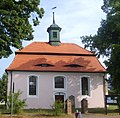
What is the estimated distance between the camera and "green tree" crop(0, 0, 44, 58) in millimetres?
21188

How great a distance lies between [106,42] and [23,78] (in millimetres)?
10592

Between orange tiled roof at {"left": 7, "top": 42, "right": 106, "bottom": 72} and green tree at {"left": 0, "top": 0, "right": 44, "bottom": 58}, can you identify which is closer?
green tree at {"left": 0, "top": 0, "right": 44, "bottom": 58}

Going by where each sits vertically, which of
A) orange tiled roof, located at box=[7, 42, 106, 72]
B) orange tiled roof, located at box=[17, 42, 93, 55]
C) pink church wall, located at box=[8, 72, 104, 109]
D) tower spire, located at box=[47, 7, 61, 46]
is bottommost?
pink church wall, located at box=[8, 72, 104, 109]

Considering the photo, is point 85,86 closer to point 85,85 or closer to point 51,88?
point 85,85

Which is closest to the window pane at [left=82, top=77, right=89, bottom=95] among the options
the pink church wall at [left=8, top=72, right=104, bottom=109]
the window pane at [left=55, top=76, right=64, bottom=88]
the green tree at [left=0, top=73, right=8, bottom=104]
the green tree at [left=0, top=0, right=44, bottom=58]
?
the pink church wall at [left=8, top=72, right=104, bottom=109]

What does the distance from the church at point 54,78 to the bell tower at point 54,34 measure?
2996 mm

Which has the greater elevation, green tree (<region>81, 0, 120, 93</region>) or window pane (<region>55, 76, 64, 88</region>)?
green tree (<region>81, 0, 120, 93</region>)

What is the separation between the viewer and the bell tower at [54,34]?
39.8 metres

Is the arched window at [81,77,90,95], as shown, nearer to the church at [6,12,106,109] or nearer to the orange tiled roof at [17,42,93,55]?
the church at [6,12,106,109]

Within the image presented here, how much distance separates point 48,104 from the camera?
3397 centimetres

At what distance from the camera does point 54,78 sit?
34.7 metres

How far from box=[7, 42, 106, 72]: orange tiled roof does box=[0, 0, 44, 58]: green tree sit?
39.3 feet

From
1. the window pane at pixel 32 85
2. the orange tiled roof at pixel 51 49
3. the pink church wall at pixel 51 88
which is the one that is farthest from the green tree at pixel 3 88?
the pink church wall at pixel 51 88

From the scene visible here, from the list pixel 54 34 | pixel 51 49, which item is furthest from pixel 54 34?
pixel 51 49
